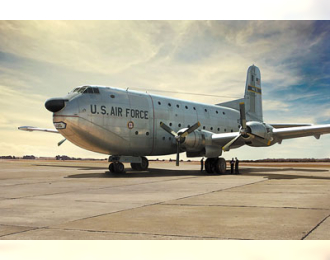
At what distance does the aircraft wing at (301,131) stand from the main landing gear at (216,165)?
4.02m

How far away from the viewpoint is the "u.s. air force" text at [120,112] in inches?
826

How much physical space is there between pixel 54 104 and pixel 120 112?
4.06m

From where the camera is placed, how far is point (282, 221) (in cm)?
661

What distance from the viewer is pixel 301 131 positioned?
74.9ft

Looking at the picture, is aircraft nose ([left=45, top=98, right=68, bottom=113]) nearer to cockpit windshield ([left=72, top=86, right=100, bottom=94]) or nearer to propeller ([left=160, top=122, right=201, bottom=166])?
cockpit windshield ([left=72, top=86, right=100, bottom=94])

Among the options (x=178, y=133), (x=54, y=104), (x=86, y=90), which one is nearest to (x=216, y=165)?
(x=178, y=133)

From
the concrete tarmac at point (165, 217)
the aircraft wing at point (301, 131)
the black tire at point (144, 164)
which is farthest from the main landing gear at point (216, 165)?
the concrete tarmac at point (165, 217)

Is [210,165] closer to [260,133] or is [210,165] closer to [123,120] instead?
[260,133]

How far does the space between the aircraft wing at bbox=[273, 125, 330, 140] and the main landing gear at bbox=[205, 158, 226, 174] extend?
A: 13.2ft

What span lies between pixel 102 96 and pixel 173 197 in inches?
484

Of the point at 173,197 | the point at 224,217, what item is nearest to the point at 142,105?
the point at 173,197

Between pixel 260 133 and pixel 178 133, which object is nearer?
pixel 260 133

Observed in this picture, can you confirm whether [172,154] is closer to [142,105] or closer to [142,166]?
[142,166]

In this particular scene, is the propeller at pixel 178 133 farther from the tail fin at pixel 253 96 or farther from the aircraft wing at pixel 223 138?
the tail fin at pixel 253 96
